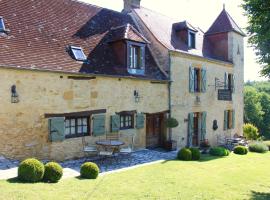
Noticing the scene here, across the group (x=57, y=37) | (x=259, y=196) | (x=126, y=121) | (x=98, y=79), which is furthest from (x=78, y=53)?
(x=259, y=196)

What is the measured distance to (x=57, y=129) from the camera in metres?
12.5

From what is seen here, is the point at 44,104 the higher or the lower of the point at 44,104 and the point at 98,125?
the higher

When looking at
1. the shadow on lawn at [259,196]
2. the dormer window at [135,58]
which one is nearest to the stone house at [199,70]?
the dormer window at [135,58]

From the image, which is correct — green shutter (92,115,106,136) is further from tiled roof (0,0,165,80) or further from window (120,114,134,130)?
tiled roof (0,0,165,80)

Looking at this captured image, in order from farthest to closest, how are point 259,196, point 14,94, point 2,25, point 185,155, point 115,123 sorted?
point 185,155, point 115,123, point 2,25, point 14,94, point 259,196

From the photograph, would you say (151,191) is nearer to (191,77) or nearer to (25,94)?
(25,94)

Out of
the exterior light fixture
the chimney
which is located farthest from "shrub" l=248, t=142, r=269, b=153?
the exterior light fixture

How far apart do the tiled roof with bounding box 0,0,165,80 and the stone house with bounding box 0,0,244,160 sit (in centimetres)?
5

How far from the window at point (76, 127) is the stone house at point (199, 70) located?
6.13m

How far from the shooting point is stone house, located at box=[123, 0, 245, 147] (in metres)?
18.6

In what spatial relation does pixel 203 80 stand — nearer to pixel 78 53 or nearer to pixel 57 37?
pixel 78 53

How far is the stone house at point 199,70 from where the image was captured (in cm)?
1862

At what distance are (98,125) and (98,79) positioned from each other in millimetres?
2063

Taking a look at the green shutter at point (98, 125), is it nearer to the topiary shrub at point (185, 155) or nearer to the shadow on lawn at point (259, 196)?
the topiary shrub at point (185, 155)
